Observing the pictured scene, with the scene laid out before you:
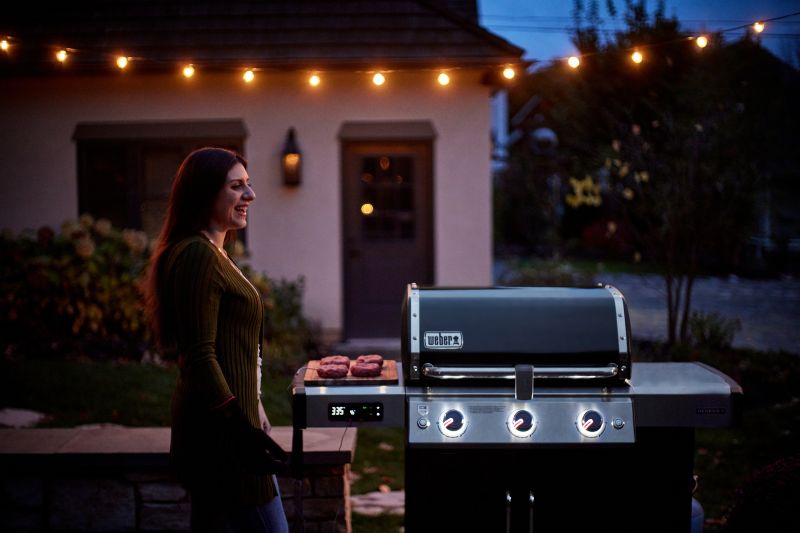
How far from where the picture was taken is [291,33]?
340 inches

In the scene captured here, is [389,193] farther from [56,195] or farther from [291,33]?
[56,195]

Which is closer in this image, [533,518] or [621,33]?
[533,518]

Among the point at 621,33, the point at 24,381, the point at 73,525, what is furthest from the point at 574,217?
the point at 73,525

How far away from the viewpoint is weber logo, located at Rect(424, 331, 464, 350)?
2.85 metres

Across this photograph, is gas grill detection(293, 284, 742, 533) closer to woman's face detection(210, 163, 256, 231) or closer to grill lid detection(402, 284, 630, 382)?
grill lid detection(402, 284, 630, 382)

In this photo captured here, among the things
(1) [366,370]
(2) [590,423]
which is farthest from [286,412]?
(2) [590,423]

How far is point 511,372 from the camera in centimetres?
284

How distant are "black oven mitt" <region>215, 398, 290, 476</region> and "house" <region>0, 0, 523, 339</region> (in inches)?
257

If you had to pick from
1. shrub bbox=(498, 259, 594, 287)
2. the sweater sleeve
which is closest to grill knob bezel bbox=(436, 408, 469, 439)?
the sweater sleeve

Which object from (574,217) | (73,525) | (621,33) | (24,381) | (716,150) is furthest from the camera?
(574,217)

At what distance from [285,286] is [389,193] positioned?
5.35ft

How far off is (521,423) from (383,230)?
20.7 feet

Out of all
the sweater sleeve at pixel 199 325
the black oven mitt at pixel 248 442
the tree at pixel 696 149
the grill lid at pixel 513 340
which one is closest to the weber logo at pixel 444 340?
the grill lid at pixel 513 340

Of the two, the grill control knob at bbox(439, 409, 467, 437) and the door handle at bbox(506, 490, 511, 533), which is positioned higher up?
the grill control knob at bbox(439, 409, 467, 437)
